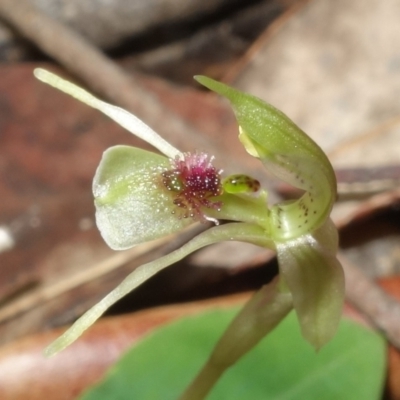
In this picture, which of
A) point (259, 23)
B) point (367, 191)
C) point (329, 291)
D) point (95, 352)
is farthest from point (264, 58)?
point (329, 291)

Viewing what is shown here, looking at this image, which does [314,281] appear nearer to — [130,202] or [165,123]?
[130,202]

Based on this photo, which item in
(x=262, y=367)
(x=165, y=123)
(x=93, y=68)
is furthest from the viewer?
(x=93, y=68)

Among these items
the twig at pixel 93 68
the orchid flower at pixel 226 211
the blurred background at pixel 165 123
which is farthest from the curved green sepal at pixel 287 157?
the twig at pixel 93 68

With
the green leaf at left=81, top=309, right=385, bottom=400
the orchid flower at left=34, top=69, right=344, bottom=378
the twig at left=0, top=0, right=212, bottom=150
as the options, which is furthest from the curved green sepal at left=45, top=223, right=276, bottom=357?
the twig at left=0, top=0, right=212, bottom=150

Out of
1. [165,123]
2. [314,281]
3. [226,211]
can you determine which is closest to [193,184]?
[226,211]

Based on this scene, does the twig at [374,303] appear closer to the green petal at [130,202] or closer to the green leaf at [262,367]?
the green leaf at [262,367]
